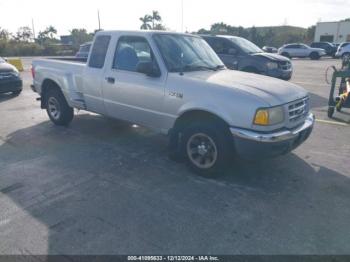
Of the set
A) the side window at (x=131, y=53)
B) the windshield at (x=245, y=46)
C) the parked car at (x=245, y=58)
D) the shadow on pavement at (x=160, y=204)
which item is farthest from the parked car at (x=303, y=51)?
the side window at (x=131, y=53)

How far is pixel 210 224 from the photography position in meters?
3.16

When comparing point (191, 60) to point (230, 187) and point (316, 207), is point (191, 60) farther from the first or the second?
point (316, 207)

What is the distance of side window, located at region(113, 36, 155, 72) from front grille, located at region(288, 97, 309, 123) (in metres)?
2.06

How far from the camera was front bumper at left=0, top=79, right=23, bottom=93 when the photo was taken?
9.79 meters

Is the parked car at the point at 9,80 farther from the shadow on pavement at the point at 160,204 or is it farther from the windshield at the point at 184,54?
the windshield at the point at 184,54

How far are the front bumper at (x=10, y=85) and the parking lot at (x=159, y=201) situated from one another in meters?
4.93

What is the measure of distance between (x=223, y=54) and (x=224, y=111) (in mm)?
7403

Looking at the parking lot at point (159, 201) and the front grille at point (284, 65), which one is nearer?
the parking lot at point (159, 201)

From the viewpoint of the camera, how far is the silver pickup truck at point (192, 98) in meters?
3.71

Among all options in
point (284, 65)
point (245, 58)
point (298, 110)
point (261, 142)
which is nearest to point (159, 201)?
point (261, 142)

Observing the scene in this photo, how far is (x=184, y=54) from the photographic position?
4.69 metres

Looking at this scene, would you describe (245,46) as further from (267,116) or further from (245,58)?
(267,116)

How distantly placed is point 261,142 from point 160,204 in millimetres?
1400

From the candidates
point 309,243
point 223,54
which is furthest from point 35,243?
point 223,54
